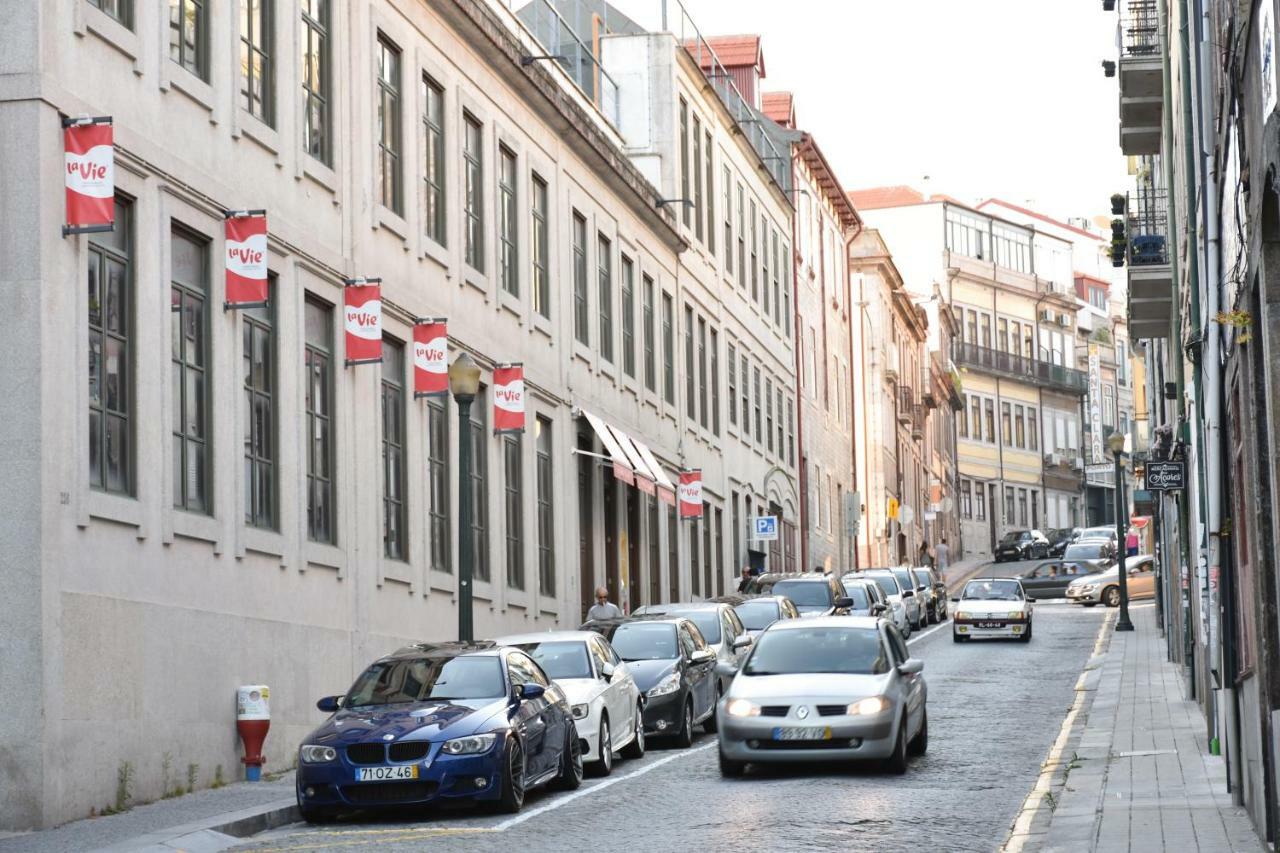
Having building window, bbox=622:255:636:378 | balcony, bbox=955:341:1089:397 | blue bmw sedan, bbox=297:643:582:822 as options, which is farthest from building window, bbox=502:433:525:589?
balcony, bbox=955:341:1089:397

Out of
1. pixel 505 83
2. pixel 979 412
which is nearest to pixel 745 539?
pixel 505 83

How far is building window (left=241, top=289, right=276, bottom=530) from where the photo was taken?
2148cm

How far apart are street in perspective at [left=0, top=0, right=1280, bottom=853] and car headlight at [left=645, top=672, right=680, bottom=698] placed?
5 cm

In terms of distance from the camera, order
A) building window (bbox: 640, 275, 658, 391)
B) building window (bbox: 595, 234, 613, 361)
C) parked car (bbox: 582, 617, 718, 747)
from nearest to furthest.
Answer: parked car (bbox: 582, 617, 718, 747)
building window (bbox: 595, 234, 613, 361)
building window (bbox: 640, 275, 658, 391)

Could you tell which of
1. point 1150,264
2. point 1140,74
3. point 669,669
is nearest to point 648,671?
point 669,669

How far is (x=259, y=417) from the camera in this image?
71.7ft

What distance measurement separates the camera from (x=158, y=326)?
19094mm

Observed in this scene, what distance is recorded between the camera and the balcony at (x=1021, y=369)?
10306 cm

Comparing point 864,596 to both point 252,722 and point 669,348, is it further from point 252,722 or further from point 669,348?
point 252,722

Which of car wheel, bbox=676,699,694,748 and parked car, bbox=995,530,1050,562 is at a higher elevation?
parked car, bbox=995,530,1050,562

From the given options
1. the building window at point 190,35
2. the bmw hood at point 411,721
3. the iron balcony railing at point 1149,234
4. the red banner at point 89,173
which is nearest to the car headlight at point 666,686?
the bmw hood at point 411,721

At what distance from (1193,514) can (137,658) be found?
12023 millimetres

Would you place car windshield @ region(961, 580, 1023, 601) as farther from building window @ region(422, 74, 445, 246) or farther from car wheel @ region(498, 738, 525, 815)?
car wheel @ region(498, 738, 525, 815)

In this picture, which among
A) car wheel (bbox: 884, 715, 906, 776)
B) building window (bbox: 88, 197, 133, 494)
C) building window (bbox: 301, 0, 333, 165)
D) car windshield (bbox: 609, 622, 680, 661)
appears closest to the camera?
building window (bbox: 88, 197, 133, 494)
